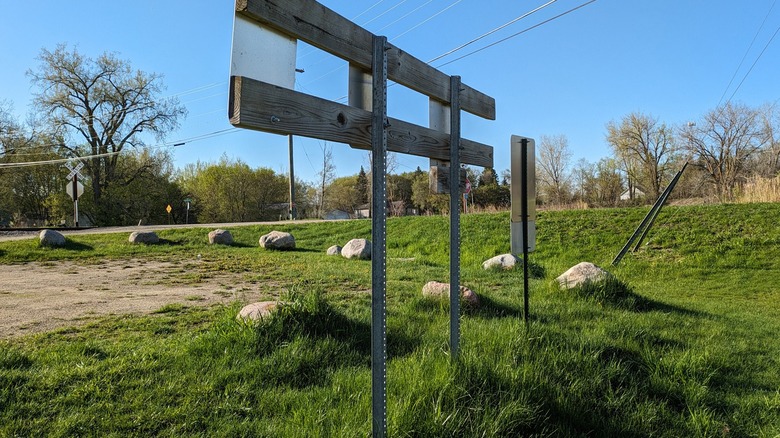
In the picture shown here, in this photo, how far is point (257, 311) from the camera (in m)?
4.49

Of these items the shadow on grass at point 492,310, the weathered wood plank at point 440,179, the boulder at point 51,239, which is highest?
the weathered wood plank at point 440,179

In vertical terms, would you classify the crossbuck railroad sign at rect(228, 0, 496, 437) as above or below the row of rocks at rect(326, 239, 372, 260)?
above

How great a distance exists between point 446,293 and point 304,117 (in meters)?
4.10

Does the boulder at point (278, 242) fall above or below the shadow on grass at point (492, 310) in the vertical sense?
above

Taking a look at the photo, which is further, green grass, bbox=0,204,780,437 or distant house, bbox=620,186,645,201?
distant house, bbox=620,186,645,201

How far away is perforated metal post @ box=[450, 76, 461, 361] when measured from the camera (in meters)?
3.53

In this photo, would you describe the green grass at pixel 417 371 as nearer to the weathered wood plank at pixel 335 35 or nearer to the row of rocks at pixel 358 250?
the weathered wood plank at pixel 335 35

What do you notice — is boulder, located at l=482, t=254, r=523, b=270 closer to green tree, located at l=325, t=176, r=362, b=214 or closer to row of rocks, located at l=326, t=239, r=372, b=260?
row of rocks, located at l=326, t=239, r=372, b=260

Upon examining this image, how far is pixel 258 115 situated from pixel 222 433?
1806 millimetres

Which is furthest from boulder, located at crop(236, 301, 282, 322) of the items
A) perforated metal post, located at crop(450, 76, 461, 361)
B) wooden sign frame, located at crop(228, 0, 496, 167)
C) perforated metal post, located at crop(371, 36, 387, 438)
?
wooden sign frame, located at crop(228, 0, 496, 167)

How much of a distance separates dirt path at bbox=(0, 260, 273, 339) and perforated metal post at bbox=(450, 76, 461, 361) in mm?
4069

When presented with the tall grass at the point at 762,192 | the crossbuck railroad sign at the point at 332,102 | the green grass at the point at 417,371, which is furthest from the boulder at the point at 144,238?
the tall grass at the point at 762,192

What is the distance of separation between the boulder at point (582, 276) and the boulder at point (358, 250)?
264 inches

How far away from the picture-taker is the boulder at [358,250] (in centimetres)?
1319
